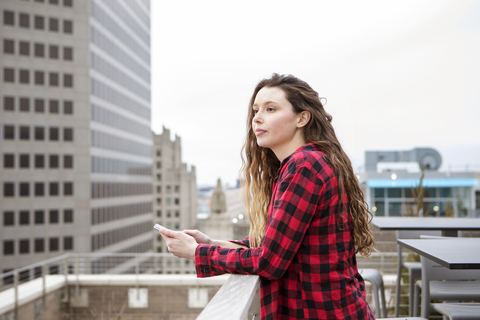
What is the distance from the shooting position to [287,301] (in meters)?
1.05

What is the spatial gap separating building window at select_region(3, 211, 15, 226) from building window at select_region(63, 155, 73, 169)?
6782mm

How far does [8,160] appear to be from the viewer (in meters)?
38.4

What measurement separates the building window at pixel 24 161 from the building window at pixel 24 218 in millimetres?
4659

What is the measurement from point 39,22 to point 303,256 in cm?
4725

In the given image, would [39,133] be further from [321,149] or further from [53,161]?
[321,149]

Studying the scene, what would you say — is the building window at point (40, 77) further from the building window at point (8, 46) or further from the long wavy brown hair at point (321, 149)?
the long wavy brown hair at point (321, 149)

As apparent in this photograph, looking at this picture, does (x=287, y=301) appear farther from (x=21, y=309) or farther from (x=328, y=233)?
(x=21, y=309)

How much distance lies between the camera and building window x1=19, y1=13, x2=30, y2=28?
39812 mm

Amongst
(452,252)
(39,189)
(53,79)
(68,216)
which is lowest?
(68,216)

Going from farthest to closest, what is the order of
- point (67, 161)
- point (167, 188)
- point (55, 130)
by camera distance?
point (167, 188) → point (67, 161) → point (55, 130)

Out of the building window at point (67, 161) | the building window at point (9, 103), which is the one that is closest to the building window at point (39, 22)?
the building window at point (9, 103)

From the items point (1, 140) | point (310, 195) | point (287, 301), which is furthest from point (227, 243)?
point (1, 140)

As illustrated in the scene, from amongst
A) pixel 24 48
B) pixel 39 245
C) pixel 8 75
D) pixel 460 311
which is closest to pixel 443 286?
pixel 460 311

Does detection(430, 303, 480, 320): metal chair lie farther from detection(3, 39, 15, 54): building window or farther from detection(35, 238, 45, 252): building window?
detection(3, 39, 15, 54): building window
